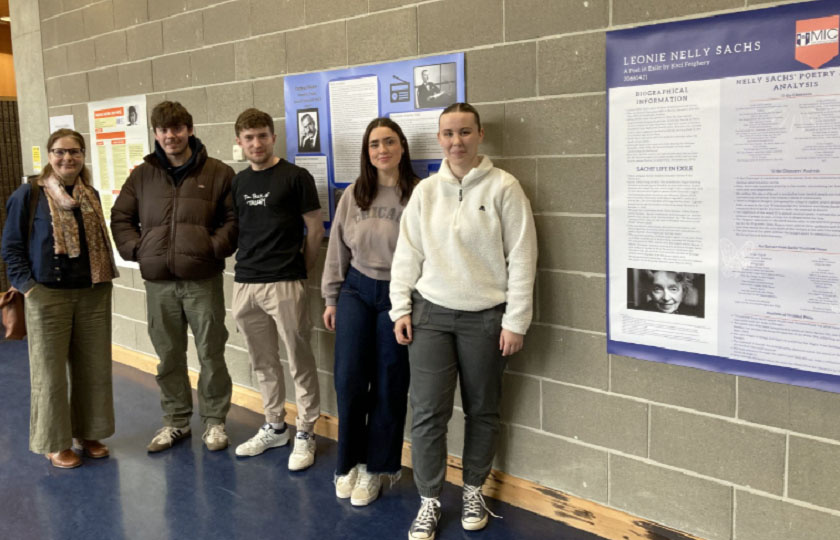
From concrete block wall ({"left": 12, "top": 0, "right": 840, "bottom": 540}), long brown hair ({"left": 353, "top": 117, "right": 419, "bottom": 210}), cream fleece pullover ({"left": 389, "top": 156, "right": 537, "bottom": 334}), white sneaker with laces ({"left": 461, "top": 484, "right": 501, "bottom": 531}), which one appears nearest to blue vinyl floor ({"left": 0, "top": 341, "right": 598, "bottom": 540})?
white sneaker with laces ({"left": 461, "top": 484, "right": 501, "bottom": 531})

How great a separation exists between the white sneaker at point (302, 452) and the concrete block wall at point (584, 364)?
2.19 feet

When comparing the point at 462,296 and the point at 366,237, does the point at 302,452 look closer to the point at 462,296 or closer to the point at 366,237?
the point at 366,237

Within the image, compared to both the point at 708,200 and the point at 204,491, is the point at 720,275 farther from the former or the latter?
the point at 204,491

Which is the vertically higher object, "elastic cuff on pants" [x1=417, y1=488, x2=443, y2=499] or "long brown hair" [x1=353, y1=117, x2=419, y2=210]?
"long brown hair" [x1=353, y1=117, x2=419, y2=210]

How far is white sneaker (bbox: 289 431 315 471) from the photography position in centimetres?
302

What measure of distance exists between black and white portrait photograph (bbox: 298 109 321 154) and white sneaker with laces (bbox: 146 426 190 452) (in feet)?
4.89

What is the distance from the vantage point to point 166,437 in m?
3.29

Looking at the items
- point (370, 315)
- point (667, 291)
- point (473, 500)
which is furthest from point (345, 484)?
point (667, 291)

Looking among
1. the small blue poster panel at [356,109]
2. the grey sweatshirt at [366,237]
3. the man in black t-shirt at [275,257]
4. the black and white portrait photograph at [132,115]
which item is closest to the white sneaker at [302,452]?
the man in black t-shirt at [275,257]

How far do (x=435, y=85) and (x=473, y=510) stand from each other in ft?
5.34

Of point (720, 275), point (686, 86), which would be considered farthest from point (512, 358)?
point (686, 86)

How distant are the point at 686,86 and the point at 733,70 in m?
0.14

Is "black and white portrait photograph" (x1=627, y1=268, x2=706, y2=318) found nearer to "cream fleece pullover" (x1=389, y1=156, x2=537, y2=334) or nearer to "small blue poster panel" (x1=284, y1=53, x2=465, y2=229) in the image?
"cream fleece pullover" (x1=389, y1=156, x2=537, y2=334)

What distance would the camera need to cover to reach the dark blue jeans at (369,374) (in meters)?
2.63
